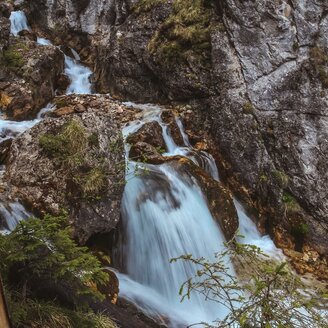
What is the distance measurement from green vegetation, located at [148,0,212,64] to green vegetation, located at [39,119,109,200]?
224 inches

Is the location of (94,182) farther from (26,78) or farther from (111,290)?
(26,78)

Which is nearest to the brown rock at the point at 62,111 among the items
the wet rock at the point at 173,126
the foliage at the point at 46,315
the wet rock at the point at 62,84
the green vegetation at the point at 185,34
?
the wet rock at the point at 62,84

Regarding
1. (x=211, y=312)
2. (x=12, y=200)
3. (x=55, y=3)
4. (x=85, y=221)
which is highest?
(x=55, y=3)

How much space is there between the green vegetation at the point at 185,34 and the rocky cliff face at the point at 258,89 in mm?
30

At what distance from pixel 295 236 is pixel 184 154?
10.5ft

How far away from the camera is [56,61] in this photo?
1199 centimetres

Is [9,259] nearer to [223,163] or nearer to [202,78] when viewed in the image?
[223,163]

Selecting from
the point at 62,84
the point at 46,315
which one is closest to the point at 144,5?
the point at 62,84

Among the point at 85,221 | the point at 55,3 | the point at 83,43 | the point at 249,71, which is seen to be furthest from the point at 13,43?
the point at 85,221

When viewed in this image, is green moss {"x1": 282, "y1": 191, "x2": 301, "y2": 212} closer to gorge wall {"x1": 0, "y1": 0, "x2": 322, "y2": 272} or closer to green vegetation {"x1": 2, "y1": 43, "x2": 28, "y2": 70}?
gorge wall {"x1": 0, "y1": 0, "x2": 322, "y2": 272}

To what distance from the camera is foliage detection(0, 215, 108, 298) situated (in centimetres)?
276

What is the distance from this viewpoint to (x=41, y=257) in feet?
9.25

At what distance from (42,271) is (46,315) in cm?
32

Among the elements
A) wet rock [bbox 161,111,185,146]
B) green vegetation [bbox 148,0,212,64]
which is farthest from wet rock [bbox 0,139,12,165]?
green vegetation [bbox 148,0,212,64]
